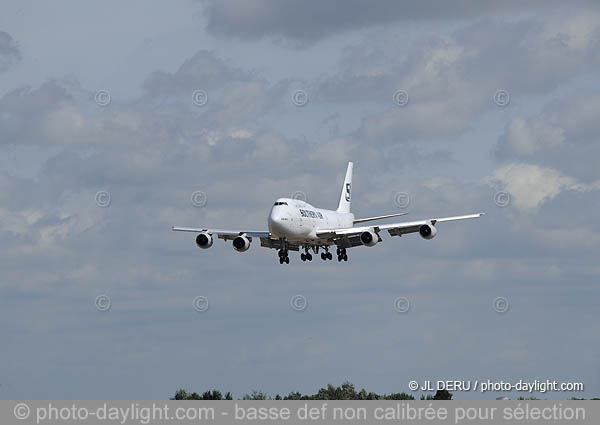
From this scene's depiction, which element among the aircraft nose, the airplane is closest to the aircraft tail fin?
the airplane

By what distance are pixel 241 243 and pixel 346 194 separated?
38207 mm

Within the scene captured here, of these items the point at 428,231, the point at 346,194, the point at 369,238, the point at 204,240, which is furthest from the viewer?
the point at 346,194

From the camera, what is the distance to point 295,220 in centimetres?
12519

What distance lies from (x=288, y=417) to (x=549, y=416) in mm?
21279

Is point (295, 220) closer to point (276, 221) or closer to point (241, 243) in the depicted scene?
point (276, 221)

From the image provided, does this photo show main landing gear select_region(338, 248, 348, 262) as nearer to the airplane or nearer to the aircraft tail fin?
the airplane

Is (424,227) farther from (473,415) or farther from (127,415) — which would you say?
(127,415)

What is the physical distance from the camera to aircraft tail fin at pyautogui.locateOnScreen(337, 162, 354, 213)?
162625 mm

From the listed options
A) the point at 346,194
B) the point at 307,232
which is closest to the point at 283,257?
the point at 307,232

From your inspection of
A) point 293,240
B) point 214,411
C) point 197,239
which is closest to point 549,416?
point 214,411

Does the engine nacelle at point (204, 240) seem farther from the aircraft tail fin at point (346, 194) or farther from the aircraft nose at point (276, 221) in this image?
the aircraft tail fin at point (346, 194)

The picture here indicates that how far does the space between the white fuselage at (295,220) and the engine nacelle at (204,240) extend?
943 cm

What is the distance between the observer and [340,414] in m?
107

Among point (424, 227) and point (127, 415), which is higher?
point (424, 227)
